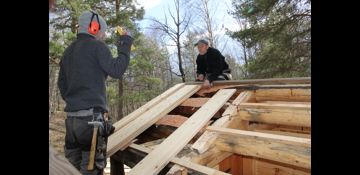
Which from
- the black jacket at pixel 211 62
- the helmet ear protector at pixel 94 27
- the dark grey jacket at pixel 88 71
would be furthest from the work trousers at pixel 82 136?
the black jacket at pixel 211 62

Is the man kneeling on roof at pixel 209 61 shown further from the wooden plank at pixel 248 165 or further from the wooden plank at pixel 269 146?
the wooden plank at pixel 269 146

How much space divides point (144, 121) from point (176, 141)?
0.75 metres

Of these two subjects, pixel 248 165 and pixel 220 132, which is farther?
pixel 248 165

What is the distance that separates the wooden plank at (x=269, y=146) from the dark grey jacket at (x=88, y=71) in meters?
1.17

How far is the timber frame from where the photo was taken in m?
1.68

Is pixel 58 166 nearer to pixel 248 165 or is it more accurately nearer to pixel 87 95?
pixel 87 95

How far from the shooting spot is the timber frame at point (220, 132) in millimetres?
1679

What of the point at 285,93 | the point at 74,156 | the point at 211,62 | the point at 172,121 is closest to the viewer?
the point at 74,156

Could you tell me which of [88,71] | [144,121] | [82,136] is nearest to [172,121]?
[144,121]

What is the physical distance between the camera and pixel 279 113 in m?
2.21

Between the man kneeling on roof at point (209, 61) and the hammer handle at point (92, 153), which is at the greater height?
the man kneeling on roof at point (209, 61)

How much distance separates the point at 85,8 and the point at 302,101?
11557 millimetres
